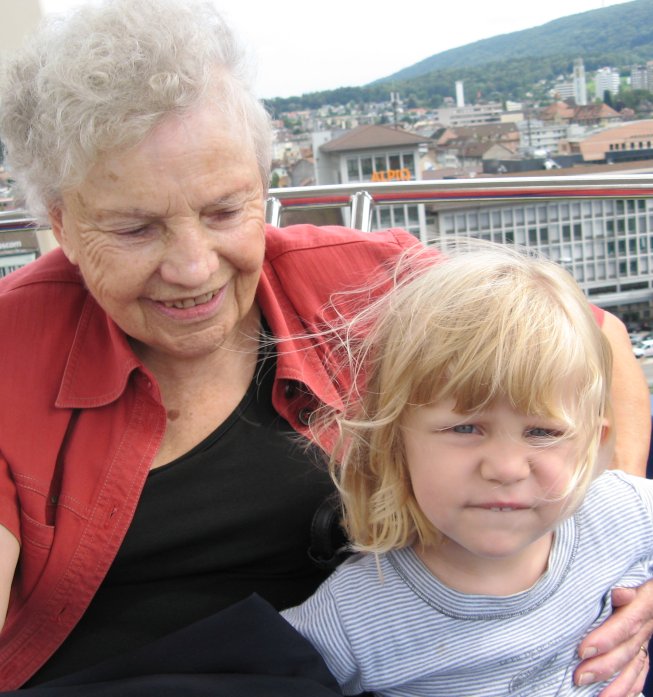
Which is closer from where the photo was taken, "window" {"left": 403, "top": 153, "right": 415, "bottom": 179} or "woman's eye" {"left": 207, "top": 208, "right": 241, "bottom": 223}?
"woman's eye" {"left": 207, "top": 208, "right": 241, "bottom": 223}

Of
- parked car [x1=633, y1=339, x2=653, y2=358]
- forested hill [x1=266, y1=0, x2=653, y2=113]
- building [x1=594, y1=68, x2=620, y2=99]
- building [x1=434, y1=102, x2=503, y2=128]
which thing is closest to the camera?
parked car [x1=633, y1=339, x2=653, y2=358]

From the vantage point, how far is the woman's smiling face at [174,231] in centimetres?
129

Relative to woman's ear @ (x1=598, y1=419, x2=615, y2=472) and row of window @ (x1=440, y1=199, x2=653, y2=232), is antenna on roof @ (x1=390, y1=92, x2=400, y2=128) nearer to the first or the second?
row of window @ (x1=440, y1=199, x2=653, y2=232)

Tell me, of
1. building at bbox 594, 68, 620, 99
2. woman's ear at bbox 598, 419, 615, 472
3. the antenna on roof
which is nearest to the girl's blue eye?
woman's ear at bbox 598, 419, 615, 472

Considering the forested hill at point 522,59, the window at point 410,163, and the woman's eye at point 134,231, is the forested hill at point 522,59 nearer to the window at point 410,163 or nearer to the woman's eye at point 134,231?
the window at point 410,163

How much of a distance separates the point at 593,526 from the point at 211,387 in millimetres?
715

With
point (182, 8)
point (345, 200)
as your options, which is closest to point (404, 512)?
point (182, 8)

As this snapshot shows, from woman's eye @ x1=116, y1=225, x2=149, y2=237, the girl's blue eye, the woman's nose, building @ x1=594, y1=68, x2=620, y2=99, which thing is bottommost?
the girl's blue eye

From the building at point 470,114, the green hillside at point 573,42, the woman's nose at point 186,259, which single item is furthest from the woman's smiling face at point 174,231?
the building at point 470,114

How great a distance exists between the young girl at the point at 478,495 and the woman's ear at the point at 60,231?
1.77ft

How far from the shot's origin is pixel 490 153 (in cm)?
336

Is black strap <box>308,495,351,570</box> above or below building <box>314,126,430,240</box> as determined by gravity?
below

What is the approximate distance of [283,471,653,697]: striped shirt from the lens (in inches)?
46.3

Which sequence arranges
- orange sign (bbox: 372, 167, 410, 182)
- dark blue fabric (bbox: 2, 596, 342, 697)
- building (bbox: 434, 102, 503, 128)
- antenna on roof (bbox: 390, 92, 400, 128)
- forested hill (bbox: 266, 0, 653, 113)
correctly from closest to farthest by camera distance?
dark blue fabric (bbox: 2, 596, 342, 697), orange sign (bbox: 372, 167, 410, 182), forested hill (bbox: 266, 0, 653, 113), building (bbox: 434, 102, 503, 128), antenna on roof (bbox: 390, 92, 400, 128)
